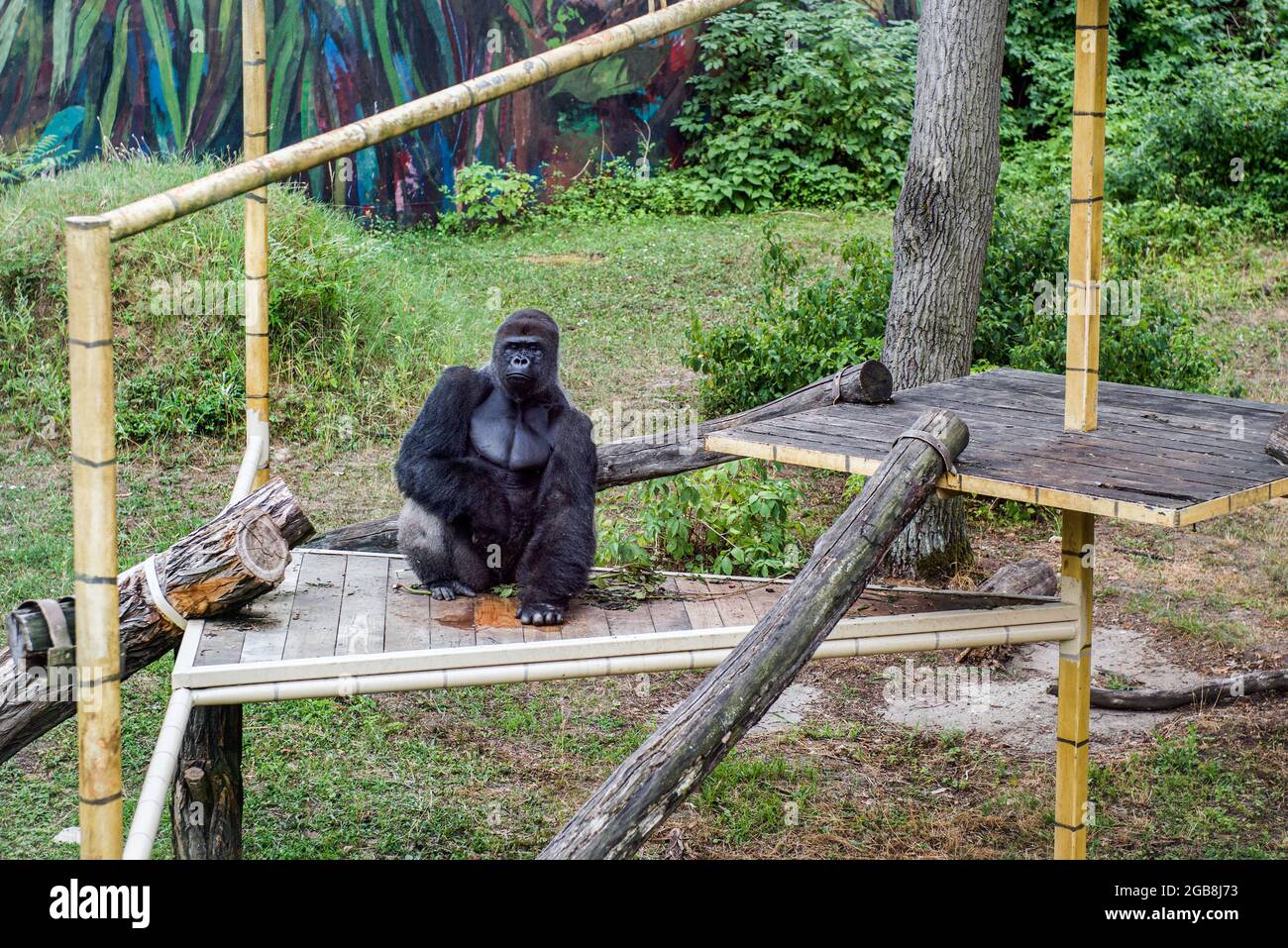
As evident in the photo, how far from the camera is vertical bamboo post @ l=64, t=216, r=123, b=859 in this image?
9.27ft

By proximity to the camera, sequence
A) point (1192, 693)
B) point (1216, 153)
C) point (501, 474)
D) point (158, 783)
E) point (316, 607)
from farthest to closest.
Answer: point (1216, 153)
point (1192, 693)
point (501, 474)
point (316, 607)
point (158, 783)

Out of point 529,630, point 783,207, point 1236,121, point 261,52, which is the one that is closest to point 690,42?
point 783,207

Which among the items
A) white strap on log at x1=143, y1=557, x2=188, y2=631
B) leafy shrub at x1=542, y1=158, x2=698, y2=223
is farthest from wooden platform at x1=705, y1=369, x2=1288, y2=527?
leafy shrub at x1=542, y1=158, x2=698, y2=223

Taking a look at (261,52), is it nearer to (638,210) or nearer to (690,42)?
(638,210)

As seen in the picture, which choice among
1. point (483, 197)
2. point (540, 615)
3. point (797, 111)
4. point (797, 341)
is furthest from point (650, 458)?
point (797, 111)

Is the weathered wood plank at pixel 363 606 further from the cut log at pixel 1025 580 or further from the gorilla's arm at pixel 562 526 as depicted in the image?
the cut log at pixel 1025 580

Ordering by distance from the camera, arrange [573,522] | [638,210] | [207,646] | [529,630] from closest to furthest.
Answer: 1. [207,646]
2. [529,630]
3. [573,522]
4. [638,210]

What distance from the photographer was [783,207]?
44.6 feet

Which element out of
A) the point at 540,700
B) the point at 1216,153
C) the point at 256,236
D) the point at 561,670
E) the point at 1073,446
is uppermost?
the point at 1216,153

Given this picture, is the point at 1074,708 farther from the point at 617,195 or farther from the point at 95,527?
the point at 617,195

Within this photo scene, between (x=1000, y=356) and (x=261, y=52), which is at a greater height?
(x=261, y=52)

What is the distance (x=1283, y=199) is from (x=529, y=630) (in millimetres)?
10562

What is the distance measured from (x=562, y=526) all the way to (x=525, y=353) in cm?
60

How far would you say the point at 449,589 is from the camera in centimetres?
462
